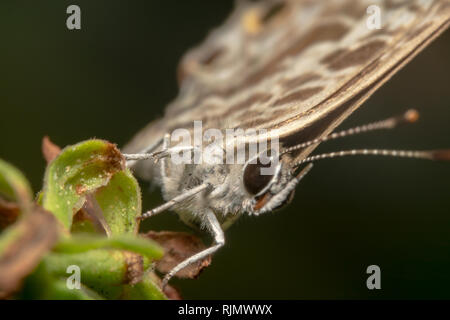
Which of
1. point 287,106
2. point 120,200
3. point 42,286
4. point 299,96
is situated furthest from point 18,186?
point 299,96

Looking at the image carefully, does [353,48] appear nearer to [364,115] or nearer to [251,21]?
[364,115]

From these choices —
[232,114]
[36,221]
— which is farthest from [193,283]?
[36,221]

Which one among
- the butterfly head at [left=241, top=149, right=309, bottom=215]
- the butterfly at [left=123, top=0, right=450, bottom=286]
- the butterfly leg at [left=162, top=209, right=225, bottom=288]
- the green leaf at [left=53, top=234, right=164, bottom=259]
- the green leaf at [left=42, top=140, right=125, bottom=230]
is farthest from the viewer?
the butterfly head at [left=241, top=149, right=309, bottom=215]

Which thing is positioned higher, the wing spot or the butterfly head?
the wing spot

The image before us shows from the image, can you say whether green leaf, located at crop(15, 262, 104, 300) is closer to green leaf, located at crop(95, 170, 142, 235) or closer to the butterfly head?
green leaf, located at crop(95, 170, 142, 235)

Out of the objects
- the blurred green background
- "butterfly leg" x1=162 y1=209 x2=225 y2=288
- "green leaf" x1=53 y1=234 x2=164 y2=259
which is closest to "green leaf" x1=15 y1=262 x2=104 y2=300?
"green leaf" x1=53 y1=234 x2=164 y2=259

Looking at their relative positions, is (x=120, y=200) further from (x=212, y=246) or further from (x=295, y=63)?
(x=295, y=63)
